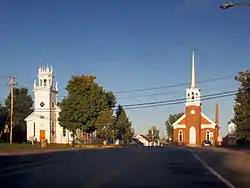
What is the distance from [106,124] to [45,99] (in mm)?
13038

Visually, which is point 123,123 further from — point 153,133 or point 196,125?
point 153,133

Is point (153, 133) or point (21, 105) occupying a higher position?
point (21, 105)

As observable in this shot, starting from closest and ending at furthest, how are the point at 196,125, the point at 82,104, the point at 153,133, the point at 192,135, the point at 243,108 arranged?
the point at 243,108, the point at 82,104, the point at 196,125, the point at 192,135, the point at 153,133

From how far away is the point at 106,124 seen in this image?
7825 cm

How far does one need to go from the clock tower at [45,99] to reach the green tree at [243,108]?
123ft

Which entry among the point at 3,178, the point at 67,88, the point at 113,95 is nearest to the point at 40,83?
the point at 67,88

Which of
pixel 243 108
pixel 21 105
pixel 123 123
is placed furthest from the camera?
pixel 21 105

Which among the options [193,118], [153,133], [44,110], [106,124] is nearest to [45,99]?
[44,110]

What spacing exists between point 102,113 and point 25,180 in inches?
2357

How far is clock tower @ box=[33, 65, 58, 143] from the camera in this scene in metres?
83.8

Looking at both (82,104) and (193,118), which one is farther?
(193,118)

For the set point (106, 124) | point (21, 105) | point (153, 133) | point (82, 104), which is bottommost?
point (153, 133)

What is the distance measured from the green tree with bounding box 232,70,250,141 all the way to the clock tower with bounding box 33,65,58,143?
1473 inches

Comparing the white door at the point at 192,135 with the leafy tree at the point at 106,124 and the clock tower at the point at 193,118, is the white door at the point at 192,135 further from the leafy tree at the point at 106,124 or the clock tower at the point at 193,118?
the leafy tree at the point at 106,124
